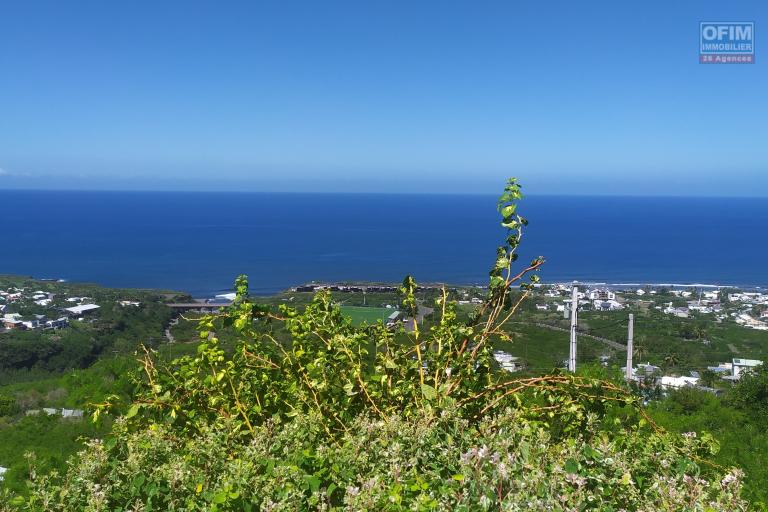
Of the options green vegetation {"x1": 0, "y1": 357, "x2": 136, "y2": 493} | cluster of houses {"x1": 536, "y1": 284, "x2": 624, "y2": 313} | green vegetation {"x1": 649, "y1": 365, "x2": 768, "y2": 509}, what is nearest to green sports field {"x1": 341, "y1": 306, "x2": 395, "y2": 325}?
green vegetation {"x1": 0, "y1": 357, "x2": 136, "y2": 493}

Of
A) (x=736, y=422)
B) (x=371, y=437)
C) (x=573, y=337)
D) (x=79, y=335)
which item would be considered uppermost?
(x=371, y=437)

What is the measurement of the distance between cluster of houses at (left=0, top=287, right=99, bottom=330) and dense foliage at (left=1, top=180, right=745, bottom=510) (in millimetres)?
31434

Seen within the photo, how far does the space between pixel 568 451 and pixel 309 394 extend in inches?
47.4

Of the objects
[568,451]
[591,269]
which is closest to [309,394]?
[568,451]

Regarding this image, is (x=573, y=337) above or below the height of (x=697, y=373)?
above

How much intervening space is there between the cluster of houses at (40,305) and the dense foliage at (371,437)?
31.4m

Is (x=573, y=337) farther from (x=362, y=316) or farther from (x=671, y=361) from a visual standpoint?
(x=671, y=361)

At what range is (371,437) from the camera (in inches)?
83.3

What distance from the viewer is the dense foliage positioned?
1731 millimetres

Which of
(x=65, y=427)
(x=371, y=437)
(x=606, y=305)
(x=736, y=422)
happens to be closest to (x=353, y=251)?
(x=606, y=305)

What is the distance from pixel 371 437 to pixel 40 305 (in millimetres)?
39257

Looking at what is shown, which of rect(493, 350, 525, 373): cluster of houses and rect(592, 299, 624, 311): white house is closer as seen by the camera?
rect(493, 350, 525, 373): cluster of houses

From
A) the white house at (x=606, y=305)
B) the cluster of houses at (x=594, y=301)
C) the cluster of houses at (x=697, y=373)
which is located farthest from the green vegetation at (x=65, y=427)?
the white house at (x=606, y=305)

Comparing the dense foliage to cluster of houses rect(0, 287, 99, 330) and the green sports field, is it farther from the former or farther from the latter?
cluster of houses rect(0, 287, 99, 330)
